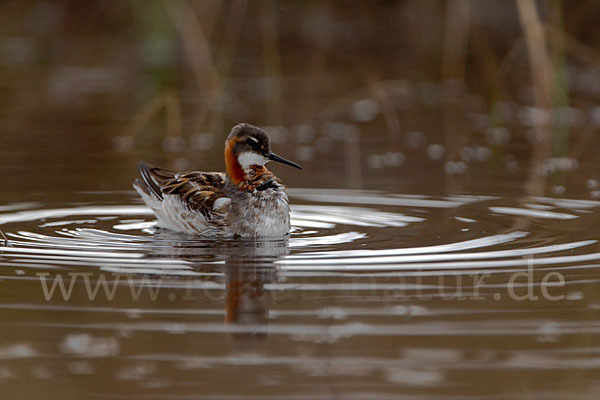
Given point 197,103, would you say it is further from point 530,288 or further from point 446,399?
point 446,399

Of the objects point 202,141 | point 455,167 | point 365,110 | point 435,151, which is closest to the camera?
point 455,167

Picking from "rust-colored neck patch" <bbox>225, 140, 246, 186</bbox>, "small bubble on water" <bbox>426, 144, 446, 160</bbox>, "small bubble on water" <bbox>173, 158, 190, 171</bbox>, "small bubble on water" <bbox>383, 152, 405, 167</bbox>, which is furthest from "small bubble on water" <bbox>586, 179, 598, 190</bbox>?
"small bubble on water" <bbox>173, 158, 190, 171</bbox>

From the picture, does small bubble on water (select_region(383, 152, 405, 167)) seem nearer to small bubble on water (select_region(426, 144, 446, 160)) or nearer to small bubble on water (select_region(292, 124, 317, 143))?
small bubble on water (select_region(426, 144, 446, 160))

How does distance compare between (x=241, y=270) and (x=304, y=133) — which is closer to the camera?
(x=241, y=270)

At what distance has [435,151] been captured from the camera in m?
11.8

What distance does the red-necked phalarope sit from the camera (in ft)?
26.5

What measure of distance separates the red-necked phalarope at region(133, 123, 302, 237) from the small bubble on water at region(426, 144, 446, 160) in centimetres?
345

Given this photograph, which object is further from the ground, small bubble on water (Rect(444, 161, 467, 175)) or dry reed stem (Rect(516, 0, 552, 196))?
dry reed stem (Rect(516, 0, 552, 196))

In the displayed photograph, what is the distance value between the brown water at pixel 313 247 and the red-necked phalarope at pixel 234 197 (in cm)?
22

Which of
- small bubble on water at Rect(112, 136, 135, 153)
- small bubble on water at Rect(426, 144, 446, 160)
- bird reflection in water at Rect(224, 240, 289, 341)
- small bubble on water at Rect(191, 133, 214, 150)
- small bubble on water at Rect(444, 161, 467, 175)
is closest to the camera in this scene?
bird reflection in water at Rect(224, 240, 289, 341)

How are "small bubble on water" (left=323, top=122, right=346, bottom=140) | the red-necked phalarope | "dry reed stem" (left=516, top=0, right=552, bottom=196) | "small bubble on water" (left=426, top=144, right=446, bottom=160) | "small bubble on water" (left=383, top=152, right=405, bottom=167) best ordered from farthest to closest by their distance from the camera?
"small bubble on water" (left=323, top=122, right=346, bottom=140), "small bubble on water" (left=426, top=144, right=446, bottom=160), "small bubble on water" (left=383, top=152, right=405, bottom=167), "dry reed stem" (left=516, top=0, right=552, bottom=196), the red-necked phalarope

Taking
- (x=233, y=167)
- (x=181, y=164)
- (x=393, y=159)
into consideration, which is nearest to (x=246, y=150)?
(x=233, y=167)

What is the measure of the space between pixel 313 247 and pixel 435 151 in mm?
4644

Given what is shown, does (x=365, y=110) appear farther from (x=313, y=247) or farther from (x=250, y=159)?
(x=313, y=247)
